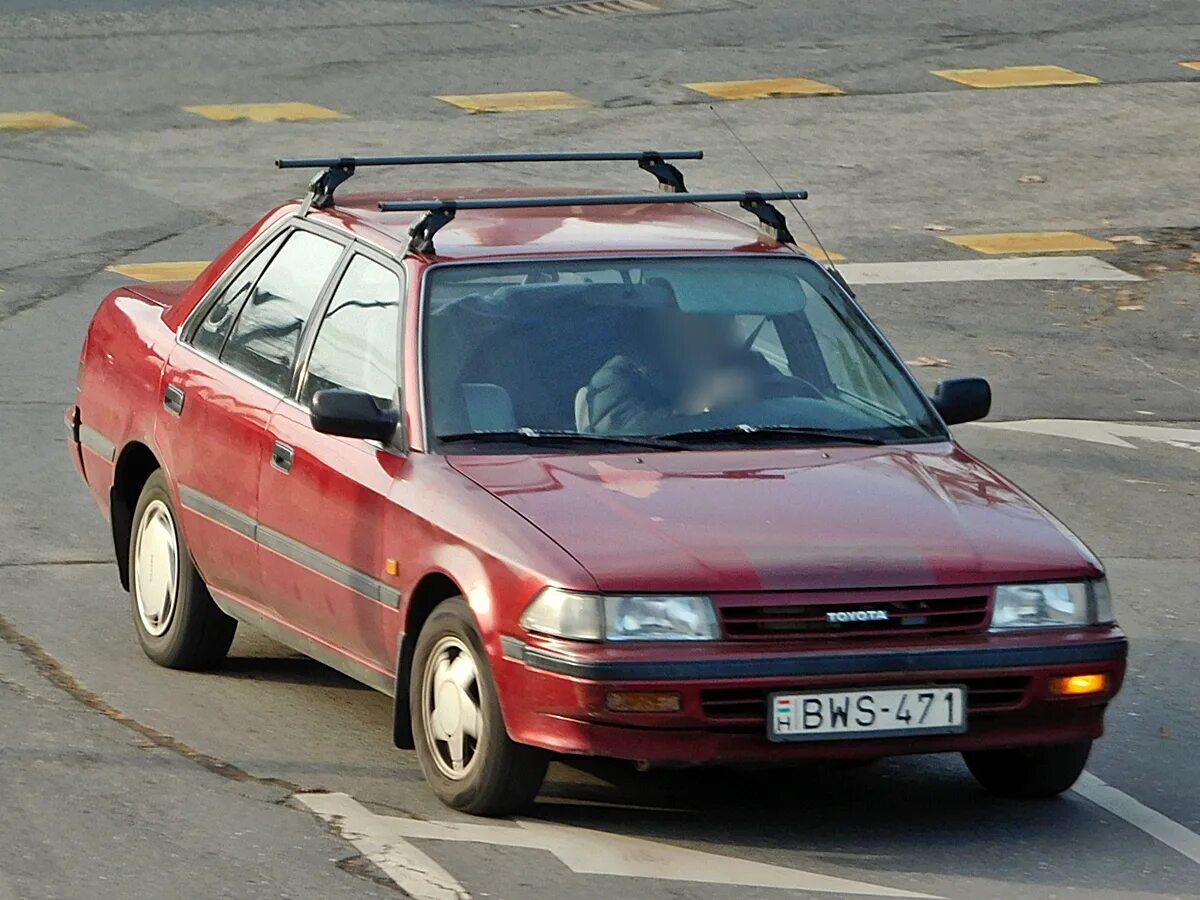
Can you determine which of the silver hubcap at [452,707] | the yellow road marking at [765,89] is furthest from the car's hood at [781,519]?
the yellow road marking at [765,89]

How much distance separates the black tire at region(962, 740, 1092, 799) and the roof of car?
1.74 m

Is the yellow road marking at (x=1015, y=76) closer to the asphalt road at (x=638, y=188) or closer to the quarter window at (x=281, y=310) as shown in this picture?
the asphalt road at (x=638, y=188)

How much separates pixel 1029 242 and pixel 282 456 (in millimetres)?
11245

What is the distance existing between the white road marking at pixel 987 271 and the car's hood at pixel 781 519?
9.70 m

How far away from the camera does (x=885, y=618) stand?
6520 millimetres

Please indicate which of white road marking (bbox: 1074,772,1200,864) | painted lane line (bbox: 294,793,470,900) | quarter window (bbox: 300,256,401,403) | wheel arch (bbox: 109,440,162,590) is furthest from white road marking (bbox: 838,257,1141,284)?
painted lane line (bbox: 294,793,470,900)

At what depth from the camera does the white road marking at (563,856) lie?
6316 mm

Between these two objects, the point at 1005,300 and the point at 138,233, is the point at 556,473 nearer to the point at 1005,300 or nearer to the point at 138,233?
the point at 1005,300

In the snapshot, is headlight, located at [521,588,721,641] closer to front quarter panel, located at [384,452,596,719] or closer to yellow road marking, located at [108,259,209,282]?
front quarter panel, located at [384,452,596,719]

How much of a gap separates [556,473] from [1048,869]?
165 cm

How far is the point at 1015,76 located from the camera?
79.8 feet

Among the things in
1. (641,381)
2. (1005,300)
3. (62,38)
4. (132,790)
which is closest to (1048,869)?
(641,381)

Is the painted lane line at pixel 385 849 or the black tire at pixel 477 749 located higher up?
the black tire at pixel 477 749

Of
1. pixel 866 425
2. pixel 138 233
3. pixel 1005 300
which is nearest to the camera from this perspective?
pixel 866 425
